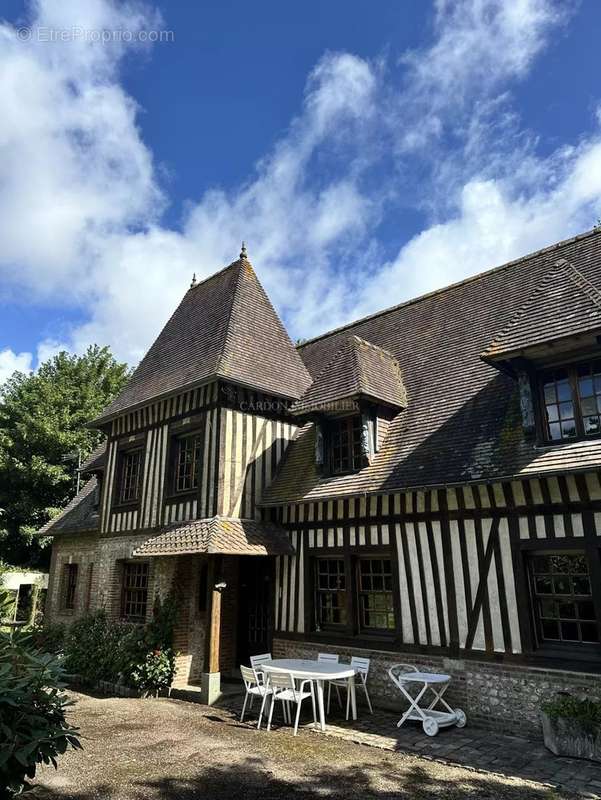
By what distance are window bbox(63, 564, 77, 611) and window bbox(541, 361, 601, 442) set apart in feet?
42.3

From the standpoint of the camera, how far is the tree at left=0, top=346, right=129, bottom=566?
2423 cm

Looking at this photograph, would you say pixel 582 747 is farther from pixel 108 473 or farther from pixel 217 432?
pixel 108 473

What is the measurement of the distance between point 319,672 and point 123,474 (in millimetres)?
7570

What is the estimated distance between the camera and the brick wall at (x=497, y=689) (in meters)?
6.80

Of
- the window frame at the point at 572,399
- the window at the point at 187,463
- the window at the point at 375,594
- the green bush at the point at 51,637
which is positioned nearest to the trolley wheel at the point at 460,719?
the window at the point at 375,594

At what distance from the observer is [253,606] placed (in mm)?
11367

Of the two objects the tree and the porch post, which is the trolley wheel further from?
the tree

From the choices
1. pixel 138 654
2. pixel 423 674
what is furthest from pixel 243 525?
pixel 423 674

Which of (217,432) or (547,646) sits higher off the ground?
(217,432)

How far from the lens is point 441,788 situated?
5.24 meters

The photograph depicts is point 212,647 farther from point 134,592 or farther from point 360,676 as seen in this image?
point 134,592

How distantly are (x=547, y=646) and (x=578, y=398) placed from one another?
128 inches

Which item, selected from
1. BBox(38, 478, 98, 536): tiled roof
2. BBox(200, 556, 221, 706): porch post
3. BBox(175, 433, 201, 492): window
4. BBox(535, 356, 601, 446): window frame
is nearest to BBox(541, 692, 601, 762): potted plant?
BBox(535, 356, 601, 446): window frame

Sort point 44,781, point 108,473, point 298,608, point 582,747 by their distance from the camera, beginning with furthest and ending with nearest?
1. point 108,473
2. point 298,608
3. point 582,747
4. point 44,781
